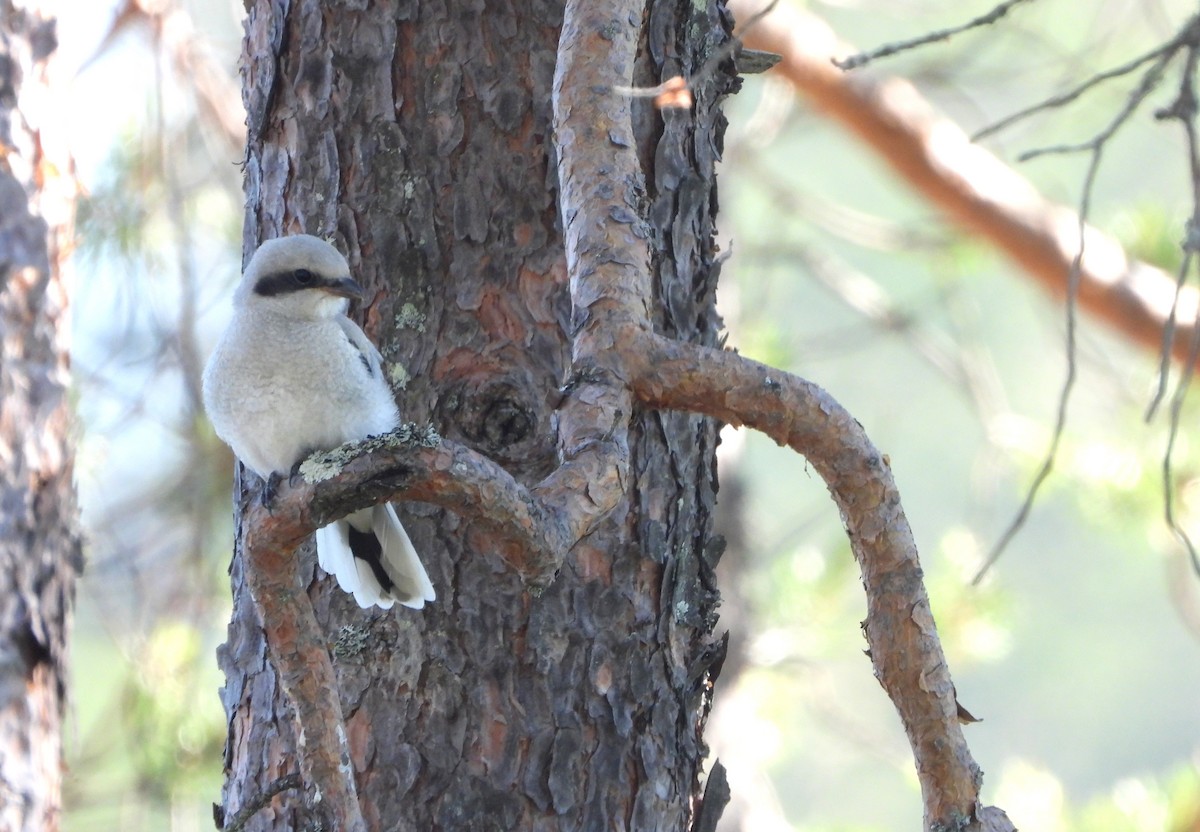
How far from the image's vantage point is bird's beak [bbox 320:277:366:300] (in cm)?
234

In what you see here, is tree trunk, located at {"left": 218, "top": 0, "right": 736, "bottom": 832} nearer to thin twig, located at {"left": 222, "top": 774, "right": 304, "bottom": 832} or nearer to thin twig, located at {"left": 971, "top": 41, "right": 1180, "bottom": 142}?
thin twig, located at {"left": 222, "top": 774, "right": 304, "bottom": 832}

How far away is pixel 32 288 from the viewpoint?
3.54 meters

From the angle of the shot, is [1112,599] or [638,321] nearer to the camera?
[638,321]

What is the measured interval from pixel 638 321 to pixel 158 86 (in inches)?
115

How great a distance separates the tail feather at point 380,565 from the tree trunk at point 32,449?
1.32 meters

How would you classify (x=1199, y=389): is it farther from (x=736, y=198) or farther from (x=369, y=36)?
(x=369, y=36)

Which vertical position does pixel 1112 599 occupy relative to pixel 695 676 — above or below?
above

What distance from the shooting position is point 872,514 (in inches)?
→ 75.2

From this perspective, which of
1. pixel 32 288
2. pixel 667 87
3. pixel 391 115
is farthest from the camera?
pixel 32 288

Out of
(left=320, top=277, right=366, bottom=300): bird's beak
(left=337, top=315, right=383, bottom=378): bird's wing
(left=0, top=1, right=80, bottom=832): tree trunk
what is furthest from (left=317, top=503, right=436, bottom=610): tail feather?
(left=0, top=1, right=80, bottom=832): tree trunk

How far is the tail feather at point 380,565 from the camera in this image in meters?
2.27

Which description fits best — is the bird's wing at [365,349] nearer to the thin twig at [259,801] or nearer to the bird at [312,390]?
the bird at [312,390]

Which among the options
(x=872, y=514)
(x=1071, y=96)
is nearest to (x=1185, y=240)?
(x=1071, y=96)

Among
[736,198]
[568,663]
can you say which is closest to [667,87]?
[568,663]
